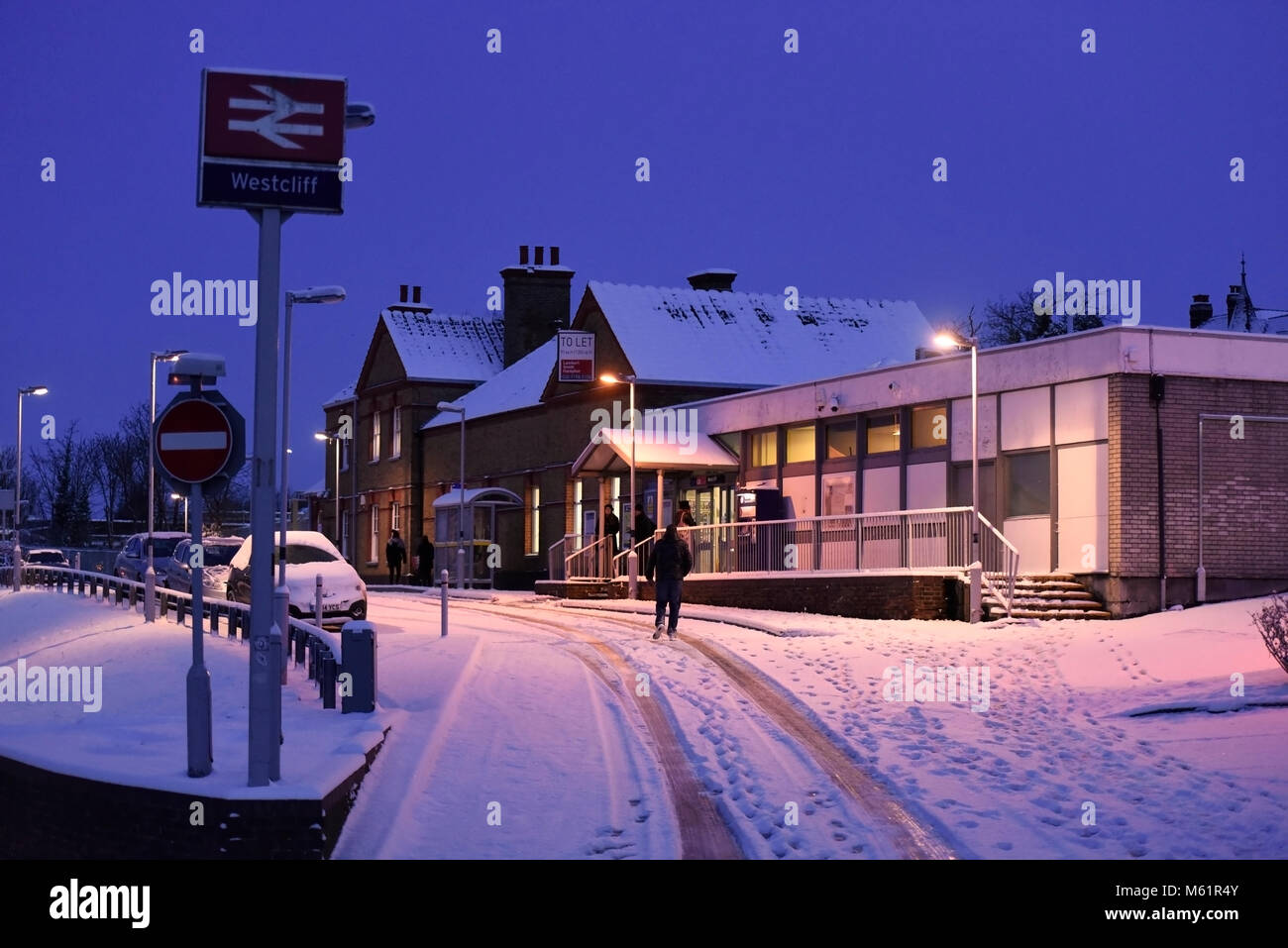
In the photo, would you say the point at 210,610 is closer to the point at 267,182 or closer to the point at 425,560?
the point at 267,182

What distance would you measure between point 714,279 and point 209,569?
83.1 feet

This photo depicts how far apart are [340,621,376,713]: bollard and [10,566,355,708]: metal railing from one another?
0.28 metres

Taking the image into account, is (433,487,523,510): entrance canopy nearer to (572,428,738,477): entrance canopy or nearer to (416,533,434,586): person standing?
(416,533,434,586): person standing

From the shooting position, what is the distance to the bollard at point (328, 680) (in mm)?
15035

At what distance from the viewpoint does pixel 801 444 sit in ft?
120

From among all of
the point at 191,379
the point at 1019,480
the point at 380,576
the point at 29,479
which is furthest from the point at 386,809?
the point at 29,479

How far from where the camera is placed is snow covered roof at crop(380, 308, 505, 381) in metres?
61.2

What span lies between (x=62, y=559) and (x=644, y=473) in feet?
94.9

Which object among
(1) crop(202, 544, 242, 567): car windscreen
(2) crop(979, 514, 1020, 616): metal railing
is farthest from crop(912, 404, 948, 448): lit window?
(1) crop(202, 544, 242, 567): car windscreen

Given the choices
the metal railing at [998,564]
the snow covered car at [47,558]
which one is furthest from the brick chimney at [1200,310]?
the snow covered car at [47,558]
